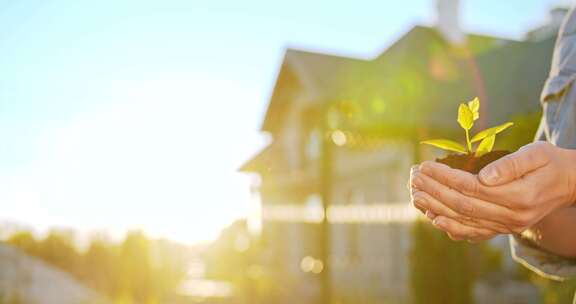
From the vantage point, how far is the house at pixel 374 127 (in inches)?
492

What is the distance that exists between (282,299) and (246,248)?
762 centimetres

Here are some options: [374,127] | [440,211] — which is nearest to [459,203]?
[440,211]

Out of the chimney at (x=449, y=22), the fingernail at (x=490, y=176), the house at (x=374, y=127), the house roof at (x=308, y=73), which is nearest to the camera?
the fingernail at (x=490, y=176)

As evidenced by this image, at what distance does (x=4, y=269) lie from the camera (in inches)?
345

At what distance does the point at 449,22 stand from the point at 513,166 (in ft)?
53.6

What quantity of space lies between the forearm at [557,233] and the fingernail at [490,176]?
14.7 inches

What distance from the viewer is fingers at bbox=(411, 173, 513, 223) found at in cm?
135

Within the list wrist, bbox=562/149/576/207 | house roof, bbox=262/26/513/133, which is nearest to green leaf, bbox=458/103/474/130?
wrist, bbox=562/149/576/207

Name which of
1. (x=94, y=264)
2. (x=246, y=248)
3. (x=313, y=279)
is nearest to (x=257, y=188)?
(x=246, y=248)

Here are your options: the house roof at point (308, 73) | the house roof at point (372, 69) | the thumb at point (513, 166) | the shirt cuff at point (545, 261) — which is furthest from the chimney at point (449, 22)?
the thumb at point (513, 166)

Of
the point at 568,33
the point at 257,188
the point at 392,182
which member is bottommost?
the point at 568,33

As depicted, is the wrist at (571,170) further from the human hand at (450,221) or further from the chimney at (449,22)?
the chimney at (449,22)

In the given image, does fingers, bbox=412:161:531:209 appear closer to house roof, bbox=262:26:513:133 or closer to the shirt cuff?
the shirt cuff

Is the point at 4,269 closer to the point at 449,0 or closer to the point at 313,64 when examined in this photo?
the point at 313,64
